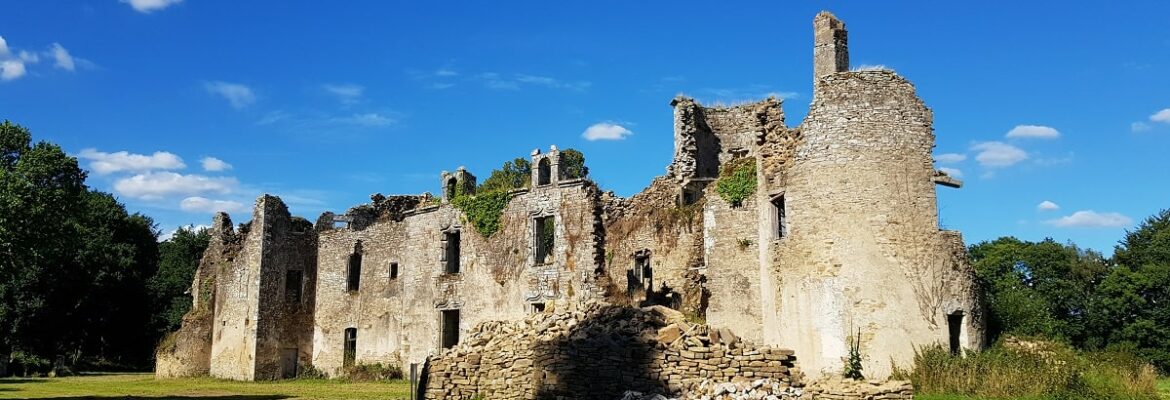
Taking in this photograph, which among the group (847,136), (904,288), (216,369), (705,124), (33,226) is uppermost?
(705,124)

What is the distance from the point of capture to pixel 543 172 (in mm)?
30875

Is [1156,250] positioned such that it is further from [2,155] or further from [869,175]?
[2,155]

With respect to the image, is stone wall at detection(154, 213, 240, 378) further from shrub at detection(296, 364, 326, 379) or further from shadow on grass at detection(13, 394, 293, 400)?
shadow on grass at detection(13, 394, 293, 400)

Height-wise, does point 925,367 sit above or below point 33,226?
below

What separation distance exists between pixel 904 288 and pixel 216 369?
27.1 m

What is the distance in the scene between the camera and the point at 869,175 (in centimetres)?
1927

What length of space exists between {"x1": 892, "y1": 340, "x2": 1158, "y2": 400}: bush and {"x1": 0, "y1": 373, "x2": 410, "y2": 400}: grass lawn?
484 inches

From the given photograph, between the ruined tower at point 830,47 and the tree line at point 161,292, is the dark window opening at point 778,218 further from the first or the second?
the tree line at point 161,292

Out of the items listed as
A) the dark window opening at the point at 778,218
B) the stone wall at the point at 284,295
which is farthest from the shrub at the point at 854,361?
the stone wall at the point at 284,295

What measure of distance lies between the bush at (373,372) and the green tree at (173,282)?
59.4 ft

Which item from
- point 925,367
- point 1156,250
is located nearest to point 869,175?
point 925,367

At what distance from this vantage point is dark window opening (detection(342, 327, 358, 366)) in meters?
34.9

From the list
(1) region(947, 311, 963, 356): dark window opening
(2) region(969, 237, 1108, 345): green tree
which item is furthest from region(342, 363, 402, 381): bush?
(2) region(969, 237, 1108, 345): green tree

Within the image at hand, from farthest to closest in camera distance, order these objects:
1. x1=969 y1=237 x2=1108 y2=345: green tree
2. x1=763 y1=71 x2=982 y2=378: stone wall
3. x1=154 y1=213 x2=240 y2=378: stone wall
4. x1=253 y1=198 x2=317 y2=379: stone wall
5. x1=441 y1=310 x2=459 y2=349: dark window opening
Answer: x1=969 y1=237 x2=1108 y2=345: green tree, x1=154 y1=213 x2=240 y2=378: stone wall, x1=253 y1=198 x2=317 y2=379: stone wall, x1=441 y1=310 x2=459 y2=349: dark window opening, x1=763 y1=71 x2=982 y2=378: stone wall
